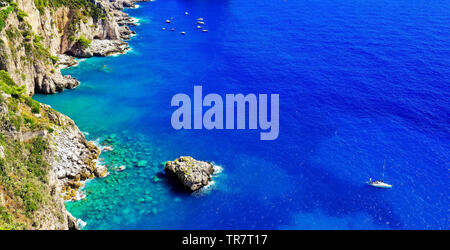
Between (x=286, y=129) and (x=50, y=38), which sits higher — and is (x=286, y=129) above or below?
below

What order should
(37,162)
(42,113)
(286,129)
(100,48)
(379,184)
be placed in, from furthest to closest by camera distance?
(100,48) < (286,129) < (379,184) < (42,113) < (37,162)

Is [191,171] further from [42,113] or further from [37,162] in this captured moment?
[42,113]

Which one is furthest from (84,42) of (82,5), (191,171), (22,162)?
(22,162)

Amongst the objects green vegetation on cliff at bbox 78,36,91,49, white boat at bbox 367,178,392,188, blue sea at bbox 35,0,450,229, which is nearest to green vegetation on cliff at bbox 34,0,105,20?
green vegetation on cliff at bbox 78,36,91,49

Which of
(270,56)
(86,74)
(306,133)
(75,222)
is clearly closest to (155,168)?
(75,222)

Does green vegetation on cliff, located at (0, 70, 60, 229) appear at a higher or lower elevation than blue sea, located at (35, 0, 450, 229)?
higher

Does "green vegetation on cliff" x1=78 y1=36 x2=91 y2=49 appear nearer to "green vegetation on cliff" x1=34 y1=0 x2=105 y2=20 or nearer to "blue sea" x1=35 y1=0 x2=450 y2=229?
"blue sea" x1=35 y1=0 x2=450 y2=229
